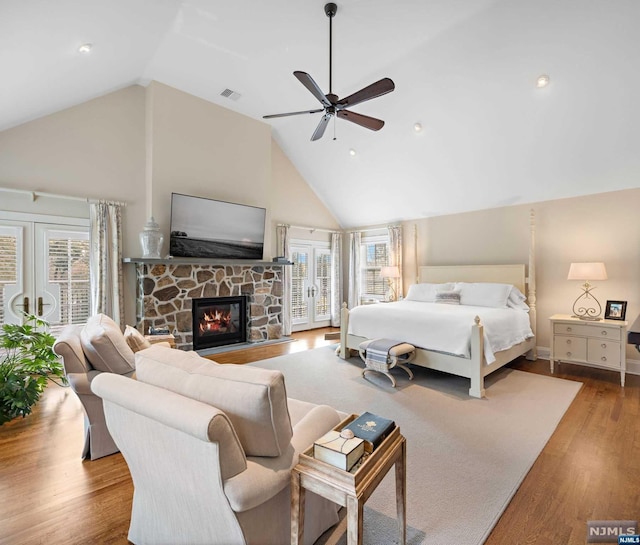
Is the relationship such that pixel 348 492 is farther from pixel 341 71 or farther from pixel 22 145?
pixel 22 145

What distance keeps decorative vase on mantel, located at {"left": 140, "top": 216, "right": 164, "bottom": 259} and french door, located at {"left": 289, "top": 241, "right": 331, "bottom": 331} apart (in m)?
2.95

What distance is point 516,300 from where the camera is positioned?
17.3 ft

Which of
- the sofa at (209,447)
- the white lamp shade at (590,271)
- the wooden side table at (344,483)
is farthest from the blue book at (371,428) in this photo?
the white lamp shade at (590,271)

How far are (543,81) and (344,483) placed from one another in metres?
4.72

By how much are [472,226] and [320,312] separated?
3.88 m

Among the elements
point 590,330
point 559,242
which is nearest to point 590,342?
point 590,330

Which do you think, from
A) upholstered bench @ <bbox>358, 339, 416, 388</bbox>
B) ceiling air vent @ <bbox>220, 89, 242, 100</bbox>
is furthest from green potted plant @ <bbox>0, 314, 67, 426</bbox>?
ceiling air vent @ <bbox>220, 89, 242, 100</bbox>

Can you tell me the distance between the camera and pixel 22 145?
4.31m

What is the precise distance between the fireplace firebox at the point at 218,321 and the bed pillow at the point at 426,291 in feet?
10.5

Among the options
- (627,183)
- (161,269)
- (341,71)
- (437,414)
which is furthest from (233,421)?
(627,183)

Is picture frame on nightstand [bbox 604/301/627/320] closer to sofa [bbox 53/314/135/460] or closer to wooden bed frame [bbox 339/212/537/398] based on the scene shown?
wooden bed frame [bbox 339/212/537/398]

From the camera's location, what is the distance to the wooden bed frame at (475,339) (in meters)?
3.77

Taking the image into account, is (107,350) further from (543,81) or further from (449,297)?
(543,81)

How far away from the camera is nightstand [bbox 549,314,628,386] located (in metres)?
4.09
